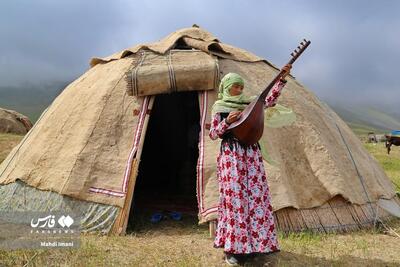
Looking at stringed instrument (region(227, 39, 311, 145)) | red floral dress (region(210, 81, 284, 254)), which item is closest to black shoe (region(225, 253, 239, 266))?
red floral dress (region(210, 81, 284, 254))

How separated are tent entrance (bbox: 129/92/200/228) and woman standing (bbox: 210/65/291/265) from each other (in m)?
4.30

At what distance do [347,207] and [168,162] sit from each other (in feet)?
15.3

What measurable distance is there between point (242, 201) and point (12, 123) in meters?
15.3

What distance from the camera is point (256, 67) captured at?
24.3ft

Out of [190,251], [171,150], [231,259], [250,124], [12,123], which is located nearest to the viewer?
[250,124]

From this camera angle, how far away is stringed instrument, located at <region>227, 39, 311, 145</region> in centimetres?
410

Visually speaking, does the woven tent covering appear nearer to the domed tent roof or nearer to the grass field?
the grass field

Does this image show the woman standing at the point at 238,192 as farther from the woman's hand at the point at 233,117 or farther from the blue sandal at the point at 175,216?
the blue sandal at the point at 175,216

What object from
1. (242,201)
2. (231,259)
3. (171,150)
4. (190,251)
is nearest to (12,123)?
(171,150)

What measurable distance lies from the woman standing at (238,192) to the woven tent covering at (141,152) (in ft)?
4.26

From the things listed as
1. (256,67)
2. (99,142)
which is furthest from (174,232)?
(256,67)

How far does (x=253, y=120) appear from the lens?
4105 mm

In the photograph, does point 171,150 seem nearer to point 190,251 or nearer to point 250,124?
point 190,251

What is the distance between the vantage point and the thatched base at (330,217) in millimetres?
5695
